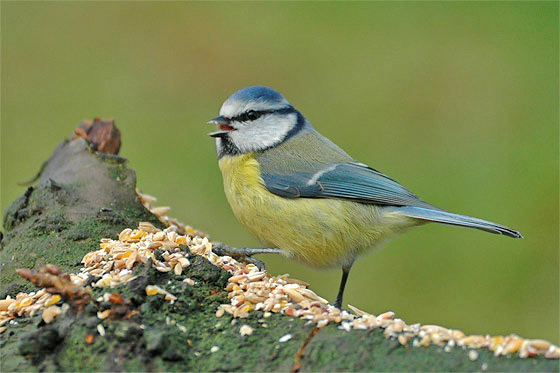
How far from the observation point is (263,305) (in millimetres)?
1749

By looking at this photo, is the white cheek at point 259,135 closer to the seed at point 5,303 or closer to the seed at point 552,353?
the seed at point 5,303

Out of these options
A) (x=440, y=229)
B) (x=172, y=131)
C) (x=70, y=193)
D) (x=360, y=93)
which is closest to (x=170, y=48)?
(x=172, y=131)

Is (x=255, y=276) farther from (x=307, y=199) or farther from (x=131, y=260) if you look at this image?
(x=307, y=199)

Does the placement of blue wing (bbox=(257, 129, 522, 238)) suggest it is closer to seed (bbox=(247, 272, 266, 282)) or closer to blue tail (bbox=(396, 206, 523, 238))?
blue tail (bbox=(396, 206, 523, 238))

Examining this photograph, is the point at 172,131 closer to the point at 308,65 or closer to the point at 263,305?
the point at 308,65

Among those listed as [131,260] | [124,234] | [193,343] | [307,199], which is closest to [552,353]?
[193,343]

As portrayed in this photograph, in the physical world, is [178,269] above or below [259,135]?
below

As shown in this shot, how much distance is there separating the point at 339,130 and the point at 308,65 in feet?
3.22

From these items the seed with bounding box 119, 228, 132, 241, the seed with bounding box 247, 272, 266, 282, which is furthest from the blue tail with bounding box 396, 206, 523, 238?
the seed with bounding box 119, 228, 132, 241

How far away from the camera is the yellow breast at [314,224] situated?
2541mm

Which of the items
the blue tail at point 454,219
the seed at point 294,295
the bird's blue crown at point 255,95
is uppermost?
the bird's blue crown at point 255,95

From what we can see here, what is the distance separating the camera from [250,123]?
A: 9.42 ft

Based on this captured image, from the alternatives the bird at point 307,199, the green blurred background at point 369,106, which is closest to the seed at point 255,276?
the bird at point 307,199

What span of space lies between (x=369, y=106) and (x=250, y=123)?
2.52 meters
